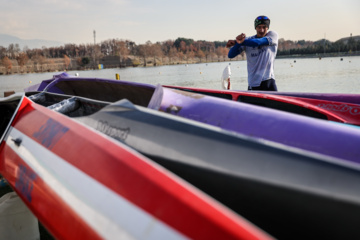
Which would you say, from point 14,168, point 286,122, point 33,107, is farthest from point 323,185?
point 33,107

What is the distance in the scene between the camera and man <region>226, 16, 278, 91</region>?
500 centimetres

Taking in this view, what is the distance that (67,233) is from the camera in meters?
1.75

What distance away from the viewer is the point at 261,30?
200 inches

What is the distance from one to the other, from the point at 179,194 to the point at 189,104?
1165mm

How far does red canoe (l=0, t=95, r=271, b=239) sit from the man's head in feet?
11.9

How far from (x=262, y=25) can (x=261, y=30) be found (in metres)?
0.08

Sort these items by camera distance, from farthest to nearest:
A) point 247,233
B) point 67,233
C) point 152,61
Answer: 1. point 152,61
2. point 67,233
3. point 247,233

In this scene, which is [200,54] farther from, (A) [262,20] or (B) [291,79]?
(A) [262,20]

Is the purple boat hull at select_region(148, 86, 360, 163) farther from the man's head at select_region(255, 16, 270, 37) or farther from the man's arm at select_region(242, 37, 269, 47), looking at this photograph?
the man's head at select_region(255, 16, 270, 37)

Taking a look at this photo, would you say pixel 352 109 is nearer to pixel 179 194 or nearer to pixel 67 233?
pixel 179 194

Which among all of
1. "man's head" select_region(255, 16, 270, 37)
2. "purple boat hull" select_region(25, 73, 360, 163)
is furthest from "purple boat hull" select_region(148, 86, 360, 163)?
"man's head" select_region(255, 16, 270, 37)

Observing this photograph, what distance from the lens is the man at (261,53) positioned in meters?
5.00

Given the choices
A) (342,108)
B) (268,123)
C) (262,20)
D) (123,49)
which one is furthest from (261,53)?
(123,49)

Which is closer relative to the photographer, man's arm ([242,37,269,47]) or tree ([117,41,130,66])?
man's arm ([242,37,269,47])
